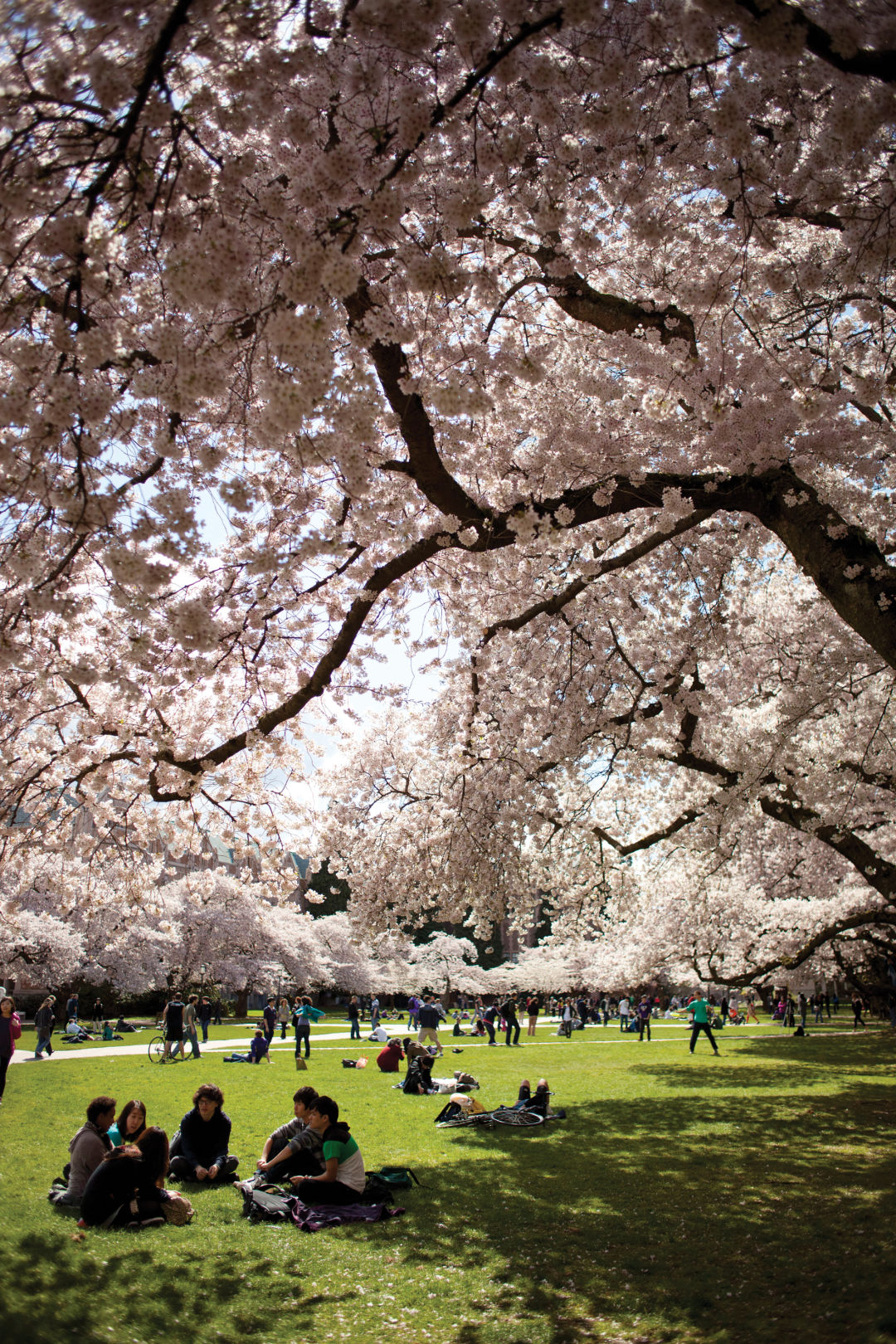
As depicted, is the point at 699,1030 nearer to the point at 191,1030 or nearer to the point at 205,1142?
the point at 191,1030

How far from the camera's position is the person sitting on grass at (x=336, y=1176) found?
6.08 metres

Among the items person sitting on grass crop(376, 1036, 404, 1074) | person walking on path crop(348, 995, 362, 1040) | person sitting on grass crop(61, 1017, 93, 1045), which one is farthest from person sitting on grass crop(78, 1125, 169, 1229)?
person walking on path crop(348, 995, 362, 1040)

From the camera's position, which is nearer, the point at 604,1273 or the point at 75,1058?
the point at 604,1273

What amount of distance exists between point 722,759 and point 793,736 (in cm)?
96

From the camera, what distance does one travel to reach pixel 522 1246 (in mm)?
5348

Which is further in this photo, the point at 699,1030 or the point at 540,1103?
the point at 699,1030

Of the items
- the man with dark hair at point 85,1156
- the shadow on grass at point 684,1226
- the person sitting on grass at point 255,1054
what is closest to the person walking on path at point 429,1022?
the person sitting on grass at point 255,1054

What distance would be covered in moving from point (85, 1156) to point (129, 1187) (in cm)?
55

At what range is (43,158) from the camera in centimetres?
363

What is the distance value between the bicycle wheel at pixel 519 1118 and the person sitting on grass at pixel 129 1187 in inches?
206

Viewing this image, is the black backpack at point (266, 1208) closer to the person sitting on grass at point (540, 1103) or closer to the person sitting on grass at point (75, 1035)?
the person sitting on grass at point (540, 1103)

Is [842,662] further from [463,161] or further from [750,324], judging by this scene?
[463,161]

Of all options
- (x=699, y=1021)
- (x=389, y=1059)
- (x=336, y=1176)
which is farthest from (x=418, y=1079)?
(x=699, y=1021)

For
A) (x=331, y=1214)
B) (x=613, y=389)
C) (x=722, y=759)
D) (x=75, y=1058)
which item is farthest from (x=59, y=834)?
(x=75, y=1058)
